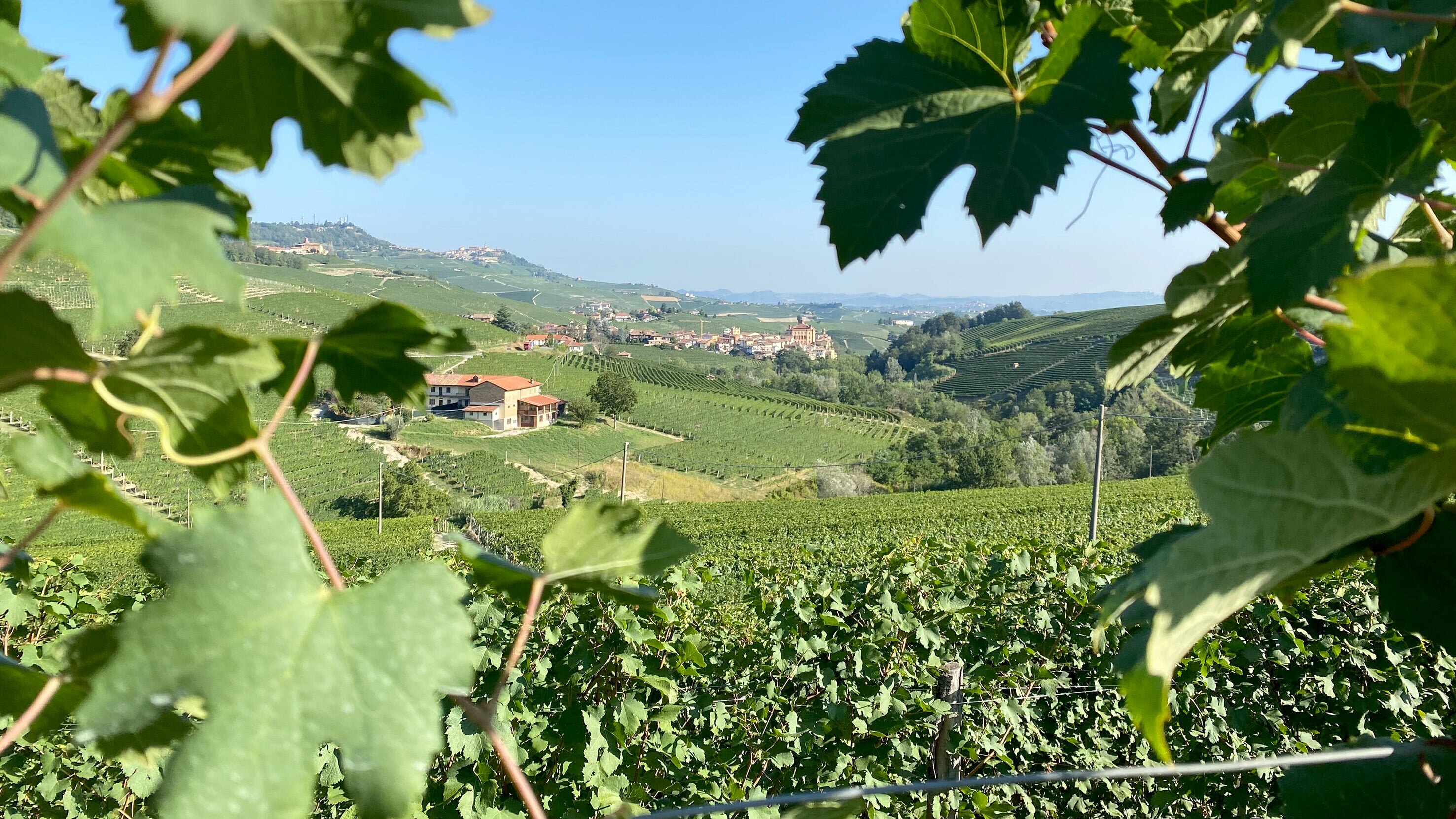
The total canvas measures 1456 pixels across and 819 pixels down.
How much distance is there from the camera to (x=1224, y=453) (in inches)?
15.0

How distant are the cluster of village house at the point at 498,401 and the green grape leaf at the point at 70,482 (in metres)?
53.2

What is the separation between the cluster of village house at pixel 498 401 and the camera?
52688mm

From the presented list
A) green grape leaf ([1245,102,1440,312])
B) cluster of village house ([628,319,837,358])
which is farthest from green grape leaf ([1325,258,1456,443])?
cluster of village house ([628,319,837,358])

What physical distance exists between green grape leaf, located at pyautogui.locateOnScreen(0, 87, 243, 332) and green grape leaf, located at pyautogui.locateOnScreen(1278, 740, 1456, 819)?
2.72 ft

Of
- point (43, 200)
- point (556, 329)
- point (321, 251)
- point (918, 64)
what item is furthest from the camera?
point (321, 251)

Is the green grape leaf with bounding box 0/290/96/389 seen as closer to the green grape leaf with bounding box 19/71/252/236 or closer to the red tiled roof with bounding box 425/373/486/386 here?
the green grape leaf with bounding box 19/71/252/236

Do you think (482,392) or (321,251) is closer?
(482,392)

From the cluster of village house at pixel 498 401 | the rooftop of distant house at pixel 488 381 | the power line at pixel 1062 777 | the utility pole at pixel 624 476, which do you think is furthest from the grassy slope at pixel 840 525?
the power line at pixel 1062 777

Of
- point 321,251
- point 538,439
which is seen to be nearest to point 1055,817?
point 538,439

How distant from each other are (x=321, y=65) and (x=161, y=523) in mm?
242

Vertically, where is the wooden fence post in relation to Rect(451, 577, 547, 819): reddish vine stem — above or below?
below

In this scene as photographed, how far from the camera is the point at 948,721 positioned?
297cm

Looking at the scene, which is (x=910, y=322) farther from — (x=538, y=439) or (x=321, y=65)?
(x=321, y=65)

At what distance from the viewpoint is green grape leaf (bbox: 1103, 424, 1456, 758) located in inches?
14.5
